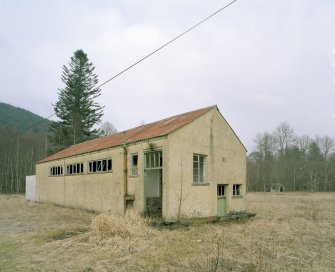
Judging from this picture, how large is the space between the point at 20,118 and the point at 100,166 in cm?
6161

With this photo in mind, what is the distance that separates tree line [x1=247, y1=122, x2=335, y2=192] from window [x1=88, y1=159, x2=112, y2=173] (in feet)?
194

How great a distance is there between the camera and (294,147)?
80.6m

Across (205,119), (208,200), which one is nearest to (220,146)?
(205,119)

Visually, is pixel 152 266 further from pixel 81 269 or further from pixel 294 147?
pixel 294 147

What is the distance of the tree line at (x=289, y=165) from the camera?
76.3 m

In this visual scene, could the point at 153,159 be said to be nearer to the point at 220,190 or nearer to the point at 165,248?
the point at 220,190

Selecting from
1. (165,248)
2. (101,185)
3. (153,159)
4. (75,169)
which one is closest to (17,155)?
(75,169)

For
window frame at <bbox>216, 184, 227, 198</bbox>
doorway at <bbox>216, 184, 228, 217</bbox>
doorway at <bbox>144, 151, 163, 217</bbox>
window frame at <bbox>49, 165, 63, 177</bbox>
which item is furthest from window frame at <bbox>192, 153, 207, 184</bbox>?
window frame at <bbox>49, 165, 63, 177</bbox>

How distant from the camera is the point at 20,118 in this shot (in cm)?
7788

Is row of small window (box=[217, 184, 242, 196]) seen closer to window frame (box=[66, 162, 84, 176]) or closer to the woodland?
window frame (box=[66, 162, 84, 176])

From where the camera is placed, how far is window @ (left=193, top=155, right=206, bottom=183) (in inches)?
750

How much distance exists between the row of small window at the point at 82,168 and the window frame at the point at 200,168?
585 centimetres

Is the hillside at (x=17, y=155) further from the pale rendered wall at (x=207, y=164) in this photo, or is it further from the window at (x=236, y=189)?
the pale rendered wall at (x=207, y=164)

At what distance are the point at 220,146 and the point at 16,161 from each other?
2086 inches
